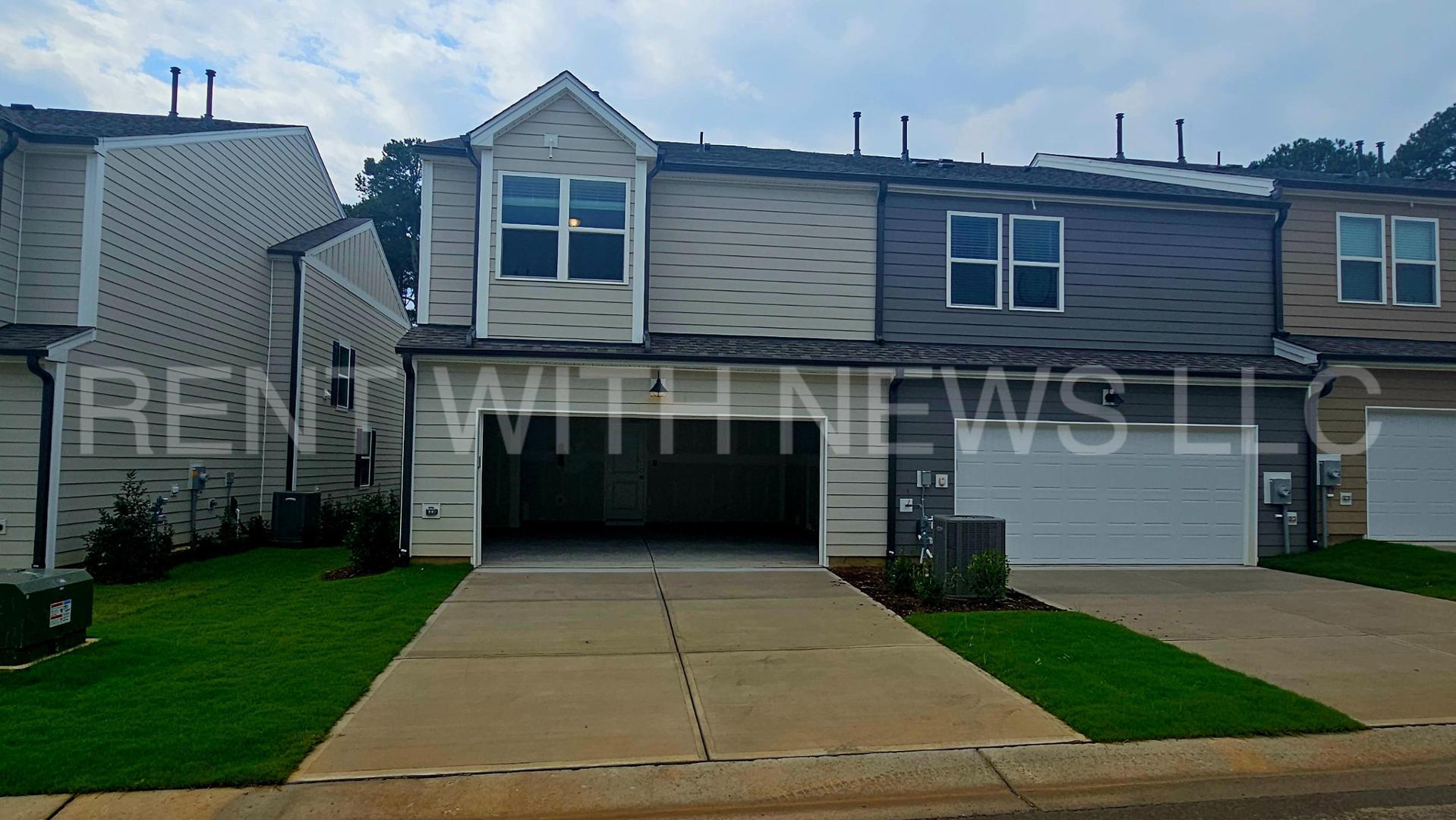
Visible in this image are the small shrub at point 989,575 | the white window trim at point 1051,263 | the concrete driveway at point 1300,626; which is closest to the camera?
the concrete driveway at point 1300,626

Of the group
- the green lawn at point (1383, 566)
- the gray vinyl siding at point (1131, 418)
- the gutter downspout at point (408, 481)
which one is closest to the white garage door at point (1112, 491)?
the gray vinyl siding at point (1131, 418)

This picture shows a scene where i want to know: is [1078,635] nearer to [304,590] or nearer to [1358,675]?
[1358,675]

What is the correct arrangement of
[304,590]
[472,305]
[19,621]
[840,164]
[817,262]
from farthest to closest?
1. [840,164]
2. [817,262]
3. [472,305]
4. [304,590]
5. [19,621]

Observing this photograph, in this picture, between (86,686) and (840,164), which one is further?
(840,164)

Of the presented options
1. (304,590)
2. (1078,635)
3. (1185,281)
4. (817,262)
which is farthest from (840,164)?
(304,590)

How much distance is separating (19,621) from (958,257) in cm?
1095

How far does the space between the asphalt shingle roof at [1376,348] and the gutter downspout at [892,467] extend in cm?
606

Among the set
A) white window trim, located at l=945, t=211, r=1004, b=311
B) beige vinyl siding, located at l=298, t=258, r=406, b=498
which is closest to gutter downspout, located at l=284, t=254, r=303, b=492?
beige vinyl siding, located at l=298, t=258, r=406, b=498

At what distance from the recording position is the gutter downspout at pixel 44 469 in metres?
9.45

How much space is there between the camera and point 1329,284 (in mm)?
12719

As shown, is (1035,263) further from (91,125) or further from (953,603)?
(91,125)

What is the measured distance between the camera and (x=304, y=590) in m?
9.07

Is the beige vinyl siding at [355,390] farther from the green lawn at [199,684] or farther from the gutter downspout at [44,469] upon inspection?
the green lawn at [199,684]

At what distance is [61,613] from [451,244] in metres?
6.34
